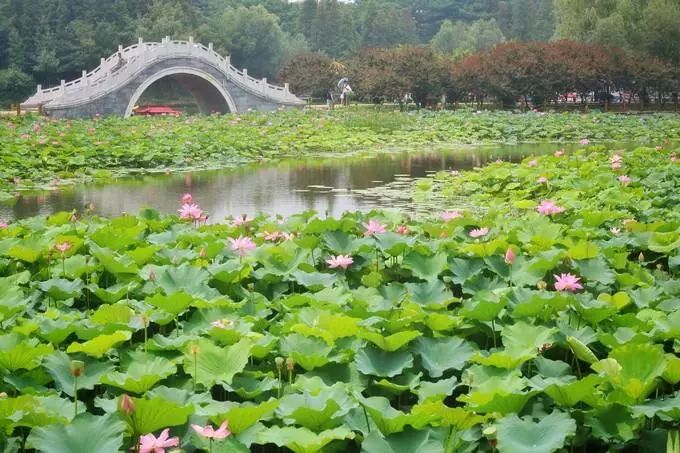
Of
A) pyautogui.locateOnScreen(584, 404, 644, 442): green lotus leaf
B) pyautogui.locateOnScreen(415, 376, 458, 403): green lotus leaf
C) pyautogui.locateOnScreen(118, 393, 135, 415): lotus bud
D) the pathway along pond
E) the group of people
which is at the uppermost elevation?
the group of people

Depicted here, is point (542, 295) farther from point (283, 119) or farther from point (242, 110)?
point (242, 110)

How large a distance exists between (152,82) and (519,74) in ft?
40.1

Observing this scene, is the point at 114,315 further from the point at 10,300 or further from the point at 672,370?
the point at 672,370

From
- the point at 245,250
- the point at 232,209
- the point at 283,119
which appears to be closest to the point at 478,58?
the point at 283,119

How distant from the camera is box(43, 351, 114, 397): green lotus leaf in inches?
83.6

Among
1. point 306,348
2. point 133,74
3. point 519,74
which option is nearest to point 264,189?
point 306,348

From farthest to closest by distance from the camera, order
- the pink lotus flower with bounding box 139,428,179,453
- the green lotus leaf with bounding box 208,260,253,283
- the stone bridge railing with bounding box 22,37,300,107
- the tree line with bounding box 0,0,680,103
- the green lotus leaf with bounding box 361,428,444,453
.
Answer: the tree line with bounding box 0,0,680,103 < the stone bridge railing with bounding box 22,37,300,107 < the green lotus leaf with bounding box 208,260,253,283 < the green lotus leaf with bounding box 361,428,444,453 < the pink lotus flower with bounding box 139,428,179,453

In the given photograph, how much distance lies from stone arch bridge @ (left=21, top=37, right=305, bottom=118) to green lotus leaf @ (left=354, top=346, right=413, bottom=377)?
2149 centimetres

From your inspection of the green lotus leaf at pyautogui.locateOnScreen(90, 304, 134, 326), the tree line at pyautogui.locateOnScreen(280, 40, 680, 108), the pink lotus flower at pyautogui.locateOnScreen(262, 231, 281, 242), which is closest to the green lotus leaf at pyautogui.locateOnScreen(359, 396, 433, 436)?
the green lotus leaf at pyautogui.locateOnScreen(90, 304, 134, 326)

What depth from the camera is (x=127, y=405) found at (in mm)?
1737

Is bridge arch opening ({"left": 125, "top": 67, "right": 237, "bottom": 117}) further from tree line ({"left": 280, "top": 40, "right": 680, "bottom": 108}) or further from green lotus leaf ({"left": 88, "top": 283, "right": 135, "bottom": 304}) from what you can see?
green lotus leaf ({"left": 88, "top": 283, "right": 135, "bottom": 304})

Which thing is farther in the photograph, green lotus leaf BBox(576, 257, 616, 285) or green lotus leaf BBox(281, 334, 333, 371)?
green lotus leaf BBox(576, 257, 616, 285)

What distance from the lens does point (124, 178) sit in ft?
34.0

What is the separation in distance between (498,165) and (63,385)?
7129 mm
